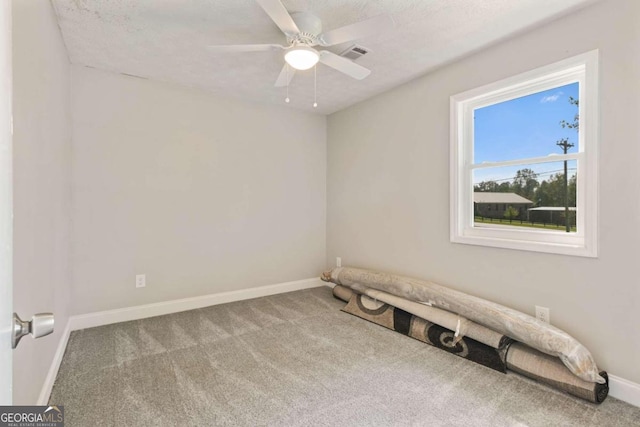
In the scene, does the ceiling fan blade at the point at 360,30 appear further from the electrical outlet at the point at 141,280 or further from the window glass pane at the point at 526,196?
the electrical outlet at the point at 141,280

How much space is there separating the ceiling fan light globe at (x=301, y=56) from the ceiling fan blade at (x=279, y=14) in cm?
13

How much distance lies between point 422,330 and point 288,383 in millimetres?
1270

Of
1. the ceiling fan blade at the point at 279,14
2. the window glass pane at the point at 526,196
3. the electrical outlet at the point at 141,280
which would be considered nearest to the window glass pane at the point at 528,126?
the window glass pane at the point at 526,196

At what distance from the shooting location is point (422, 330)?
269 centimetres

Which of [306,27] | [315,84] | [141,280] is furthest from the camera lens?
[315,84]

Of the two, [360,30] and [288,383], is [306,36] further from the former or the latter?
[288,383]

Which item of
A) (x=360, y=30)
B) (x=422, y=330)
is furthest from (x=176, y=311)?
(x=360, y=30)

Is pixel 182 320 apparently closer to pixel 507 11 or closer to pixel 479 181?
pixel 479 181

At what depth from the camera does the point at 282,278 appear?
413 cm

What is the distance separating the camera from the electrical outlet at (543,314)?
7.34 ft

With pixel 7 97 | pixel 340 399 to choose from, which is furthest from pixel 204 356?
pixel 7 97

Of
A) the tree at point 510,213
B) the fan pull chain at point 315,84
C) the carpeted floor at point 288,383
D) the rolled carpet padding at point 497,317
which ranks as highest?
the fan pull chain at point 315,84

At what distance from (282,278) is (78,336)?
2.15 metres

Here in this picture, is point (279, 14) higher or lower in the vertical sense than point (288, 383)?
higher
